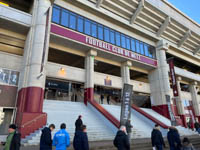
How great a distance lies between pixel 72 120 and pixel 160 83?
15616mm

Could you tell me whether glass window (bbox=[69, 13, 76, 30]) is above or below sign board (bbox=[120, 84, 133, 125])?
above

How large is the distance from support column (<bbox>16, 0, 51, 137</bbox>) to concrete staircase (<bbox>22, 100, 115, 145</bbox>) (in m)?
0.93

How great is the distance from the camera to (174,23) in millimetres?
23922

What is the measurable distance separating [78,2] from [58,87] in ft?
32.0

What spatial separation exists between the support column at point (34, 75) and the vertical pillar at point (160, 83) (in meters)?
17.0

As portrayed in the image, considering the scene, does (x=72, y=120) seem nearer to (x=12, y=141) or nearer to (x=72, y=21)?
(x=12, y=141)

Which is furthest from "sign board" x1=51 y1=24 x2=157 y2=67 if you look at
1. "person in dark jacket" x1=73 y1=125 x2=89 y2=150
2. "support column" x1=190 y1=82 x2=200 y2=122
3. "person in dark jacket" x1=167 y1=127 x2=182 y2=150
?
Result: "support column" x1=190 y1=82 x2=200 y2=122

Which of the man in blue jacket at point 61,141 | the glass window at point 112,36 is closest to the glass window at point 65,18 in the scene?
the glass window at point 112,36

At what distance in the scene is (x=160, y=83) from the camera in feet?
73.6

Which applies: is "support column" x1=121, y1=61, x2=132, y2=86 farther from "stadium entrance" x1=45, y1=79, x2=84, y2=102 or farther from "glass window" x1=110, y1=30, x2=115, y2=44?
"stadium entrance" x1=45, y1=79, x2=84, y2=102

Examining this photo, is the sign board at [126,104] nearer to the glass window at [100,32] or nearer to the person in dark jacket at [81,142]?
the person in dark jacket at [81,142]

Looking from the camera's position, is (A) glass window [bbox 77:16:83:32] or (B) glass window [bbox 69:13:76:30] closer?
(B) glass window [bbox 69:13:76:30]

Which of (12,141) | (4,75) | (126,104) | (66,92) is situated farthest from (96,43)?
(12,141)

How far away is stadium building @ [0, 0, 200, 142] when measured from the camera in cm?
1175
